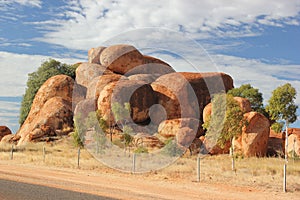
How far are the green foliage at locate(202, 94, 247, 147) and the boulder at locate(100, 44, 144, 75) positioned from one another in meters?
22.7

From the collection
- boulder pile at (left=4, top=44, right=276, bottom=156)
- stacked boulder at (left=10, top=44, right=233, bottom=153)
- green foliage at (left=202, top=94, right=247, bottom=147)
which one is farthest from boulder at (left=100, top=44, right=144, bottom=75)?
green foliage at (left=202, top=94, right=247, bottom=147)

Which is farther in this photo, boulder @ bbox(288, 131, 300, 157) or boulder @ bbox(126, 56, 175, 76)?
boulder @ bbox(126, 56, 175, 76)

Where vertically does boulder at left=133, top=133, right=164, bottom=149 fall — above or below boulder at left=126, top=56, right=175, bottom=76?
below

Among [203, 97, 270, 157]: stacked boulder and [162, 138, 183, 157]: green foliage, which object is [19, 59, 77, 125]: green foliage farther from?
[203, 97, 270, 157]: stacked boulder

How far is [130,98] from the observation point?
3850 cm

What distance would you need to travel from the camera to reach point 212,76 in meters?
43.5

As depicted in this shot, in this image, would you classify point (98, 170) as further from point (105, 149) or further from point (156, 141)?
point (156, 141)

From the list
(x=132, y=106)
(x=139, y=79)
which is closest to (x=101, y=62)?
(x=139, y=79)

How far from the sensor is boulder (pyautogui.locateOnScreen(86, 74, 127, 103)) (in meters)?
41.0

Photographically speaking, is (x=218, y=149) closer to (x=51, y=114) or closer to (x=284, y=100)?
(x=284, y=100)

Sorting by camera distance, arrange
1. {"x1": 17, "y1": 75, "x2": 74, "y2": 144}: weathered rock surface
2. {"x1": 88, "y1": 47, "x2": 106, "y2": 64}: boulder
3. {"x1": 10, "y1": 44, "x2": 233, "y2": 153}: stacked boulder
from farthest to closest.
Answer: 1. {"x1": 88, "y1": 47, "x2": 106, "y2": 64}: boulder
2. {"x1": 17, "y1": 75, "x2": 74, "y2": 144}: weathered rock surface
3. {"x1": 10, "y1": 44, "x2": 233, "y2": 153}: stacked boulder

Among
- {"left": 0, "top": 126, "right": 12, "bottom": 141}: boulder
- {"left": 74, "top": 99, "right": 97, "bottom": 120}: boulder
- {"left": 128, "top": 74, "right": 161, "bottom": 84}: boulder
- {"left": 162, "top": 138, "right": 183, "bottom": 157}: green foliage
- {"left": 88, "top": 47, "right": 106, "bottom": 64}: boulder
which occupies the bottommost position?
{"left": 162, "top": 138, "right": 183, "bottom": 157}: green foliage

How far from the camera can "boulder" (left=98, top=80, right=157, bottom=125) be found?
37.3 m

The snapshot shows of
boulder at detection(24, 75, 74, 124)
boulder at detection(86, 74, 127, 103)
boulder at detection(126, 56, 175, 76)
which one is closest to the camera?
boulder at detection(86, 74, 127, 103)
